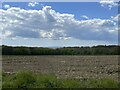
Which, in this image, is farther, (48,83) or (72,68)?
(72,68)

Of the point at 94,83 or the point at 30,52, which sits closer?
the point at 94,83

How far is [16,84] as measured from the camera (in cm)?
1227

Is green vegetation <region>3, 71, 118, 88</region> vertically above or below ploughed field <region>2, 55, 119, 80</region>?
above

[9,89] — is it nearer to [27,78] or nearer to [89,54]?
[27,78]

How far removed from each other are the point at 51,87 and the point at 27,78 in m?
1.22

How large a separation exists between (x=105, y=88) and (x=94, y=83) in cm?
66

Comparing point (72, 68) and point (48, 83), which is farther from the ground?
point (48, 83)

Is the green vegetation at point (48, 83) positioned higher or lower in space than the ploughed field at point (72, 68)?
higher

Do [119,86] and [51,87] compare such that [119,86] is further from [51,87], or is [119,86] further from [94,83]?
[51,87]

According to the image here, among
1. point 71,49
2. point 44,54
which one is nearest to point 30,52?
point 44,54

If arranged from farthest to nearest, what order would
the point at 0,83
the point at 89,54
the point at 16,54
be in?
1. the point at 89,54
2. the point at 16,54
3. the point at 0,83

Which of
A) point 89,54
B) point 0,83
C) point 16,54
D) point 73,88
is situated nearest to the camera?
point 73,88

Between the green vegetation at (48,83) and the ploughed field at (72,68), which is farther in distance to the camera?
the ploughed field at (72,68)

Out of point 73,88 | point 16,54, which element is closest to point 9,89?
point 73,88
